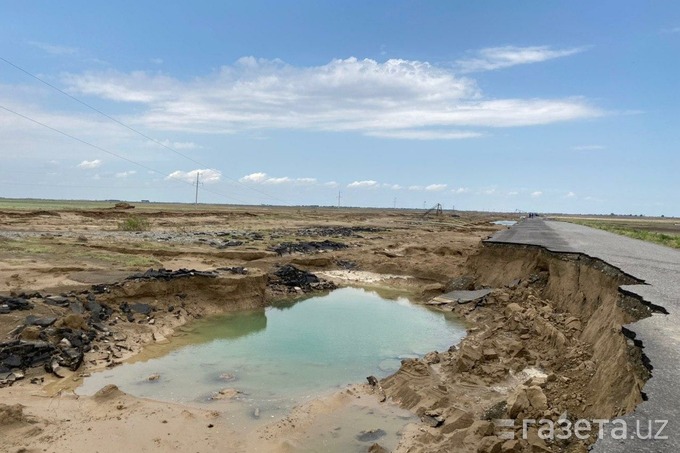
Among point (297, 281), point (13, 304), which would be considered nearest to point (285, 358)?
point (13, 304)

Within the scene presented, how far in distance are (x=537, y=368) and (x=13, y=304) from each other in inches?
468

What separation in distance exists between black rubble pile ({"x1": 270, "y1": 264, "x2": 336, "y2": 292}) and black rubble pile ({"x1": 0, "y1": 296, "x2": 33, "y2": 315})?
957cm

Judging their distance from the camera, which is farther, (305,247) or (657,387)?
(305,247)

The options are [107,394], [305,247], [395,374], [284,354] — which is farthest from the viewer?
[305,247]

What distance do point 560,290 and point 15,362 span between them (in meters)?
14.1

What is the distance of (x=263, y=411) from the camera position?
7.71 metres

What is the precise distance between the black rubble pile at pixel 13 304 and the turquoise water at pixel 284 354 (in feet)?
10.2

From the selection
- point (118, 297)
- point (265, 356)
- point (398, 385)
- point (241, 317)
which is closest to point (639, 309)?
point (398, 385)

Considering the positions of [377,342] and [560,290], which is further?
[560,290]

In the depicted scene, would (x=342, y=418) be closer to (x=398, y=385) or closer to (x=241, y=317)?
(x=398, y=385)

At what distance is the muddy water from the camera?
8141mm

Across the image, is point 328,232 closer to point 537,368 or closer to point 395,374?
point 395,374

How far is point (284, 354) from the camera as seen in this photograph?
1120 cm

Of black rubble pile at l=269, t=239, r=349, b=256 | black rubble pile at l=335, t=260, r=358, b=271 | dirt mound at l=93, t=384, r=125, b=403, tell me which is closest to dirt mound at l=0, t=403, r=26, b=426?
dirt mound at l=93, t=384, r=125, b=403
